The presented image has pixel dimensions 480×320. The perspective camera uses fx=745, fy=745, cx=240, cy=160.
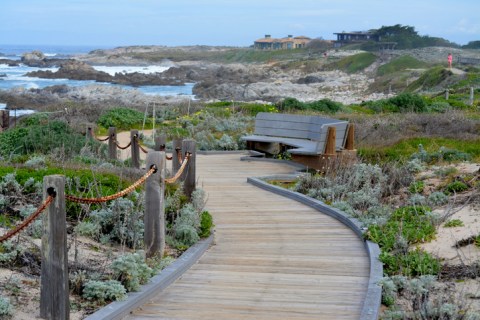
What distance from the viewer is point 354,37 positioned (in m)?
158

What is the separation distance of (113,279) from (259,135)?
11802mm

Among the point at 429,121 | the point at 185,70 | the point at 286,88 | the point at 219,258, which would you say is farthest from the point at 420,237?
the point at 185,70

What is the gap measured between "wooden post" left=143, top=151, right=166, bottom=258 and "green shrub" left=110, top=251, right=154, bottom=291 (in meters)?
0.87

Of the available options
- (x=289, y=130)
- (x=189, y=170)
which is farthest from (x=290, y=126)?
(x=189, y=170)

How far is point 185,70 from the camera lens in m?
103

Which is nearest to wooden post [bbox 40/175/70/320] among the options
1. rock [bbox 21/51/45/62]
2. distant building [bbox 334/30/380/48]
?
rock [bbox 21/51/45/62]

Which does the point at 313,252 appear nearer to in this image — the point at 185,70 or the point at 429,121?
the point at 429,121

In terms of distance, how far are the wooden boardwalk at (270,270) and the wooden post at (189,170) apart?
0.60 m

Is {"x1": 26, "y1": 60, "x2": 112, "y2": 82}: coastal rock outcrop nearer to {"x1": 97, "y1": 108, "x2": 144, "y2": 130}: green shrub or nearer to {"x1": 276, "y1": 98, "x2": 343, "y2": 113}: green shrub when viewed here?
{"x1": 276, "y1": 98, "x2": 343, "y2": 113}: green shrub

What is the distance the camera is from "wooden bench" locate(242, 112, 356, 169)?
47.6 feet

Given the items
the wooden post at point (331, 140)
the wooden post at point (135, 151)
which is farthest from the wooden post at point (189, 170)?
the wooden post at point (331, 140)

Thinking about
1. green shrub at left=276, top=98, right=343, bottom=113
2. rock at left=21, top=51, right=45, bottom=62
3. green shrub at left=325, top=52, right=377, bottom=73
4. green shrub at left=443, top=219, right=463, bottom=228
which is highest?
green shrub at left=443, top=219, right=463, bottom=228

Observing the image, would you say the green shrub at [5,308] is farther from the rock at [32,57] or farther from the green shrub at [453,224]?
the rock at [32,57]

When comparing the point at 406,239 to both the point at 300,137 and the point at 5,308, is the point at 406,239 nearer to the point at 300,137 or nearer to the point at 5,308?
the point at 5,308
